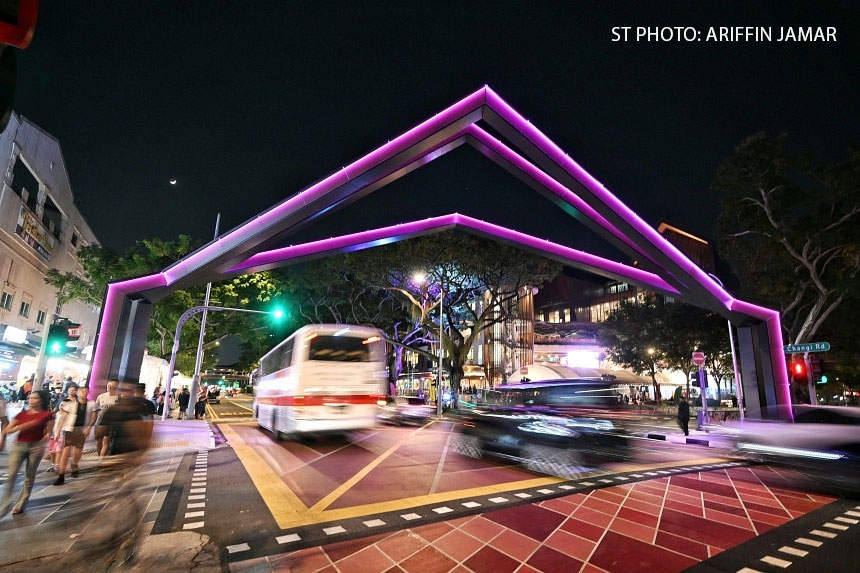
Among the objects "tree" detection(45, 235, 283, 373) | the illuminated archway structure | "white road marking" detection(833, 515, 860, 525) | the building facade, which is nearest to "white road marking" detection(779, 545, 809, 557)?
"white road marking" detection(833, 515, 860, 525)

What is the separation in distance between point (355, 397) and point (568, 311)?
64.5 metres

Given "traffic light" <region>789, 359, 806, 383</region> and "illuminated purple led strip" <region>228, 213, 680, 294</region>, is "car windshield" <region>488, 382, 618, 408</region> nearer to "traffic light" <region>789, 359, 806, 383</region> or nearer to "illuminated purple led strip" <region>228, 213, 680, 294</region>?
"illuminated purple led strip" <region>228, 213, 680, 294</region>

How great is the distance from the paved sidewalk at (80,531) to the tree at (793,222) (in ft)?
82.8

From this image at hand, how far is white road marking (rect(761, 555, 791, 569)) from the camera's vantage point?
4624 mm

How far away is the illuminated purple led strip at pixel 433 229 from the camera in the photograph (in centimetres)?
1611

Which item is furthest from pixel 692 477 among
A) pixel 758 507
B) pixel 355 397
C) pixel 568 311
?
pixel 568 311

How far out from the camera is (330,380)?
12.5 meters

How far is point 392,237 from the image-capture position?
1686 cm

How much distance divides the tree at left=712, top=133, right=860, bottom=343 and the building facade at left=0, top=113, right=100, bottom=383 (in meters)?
34.6

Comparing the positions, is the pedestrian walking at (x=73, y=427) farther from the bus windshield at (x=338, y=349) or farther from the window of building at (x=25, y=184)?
the window of building at (x=25, y=184)

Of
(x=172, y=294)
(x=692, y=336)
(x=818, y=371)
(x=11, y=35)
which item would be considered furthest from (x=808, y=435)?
(x=172, y=294)

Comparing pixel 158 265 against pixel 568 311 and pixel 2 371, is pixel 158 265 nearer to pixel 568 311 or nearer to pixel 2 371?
pixel 2 371

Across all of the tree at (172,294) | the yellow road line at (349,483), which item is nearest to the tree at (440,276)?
the tree at (172,294)

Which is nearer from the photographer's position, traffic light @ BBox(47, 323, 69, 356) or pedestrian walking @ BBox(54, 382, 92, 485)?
pedestrian walking @ BBox(54, 382, 92, 485)
